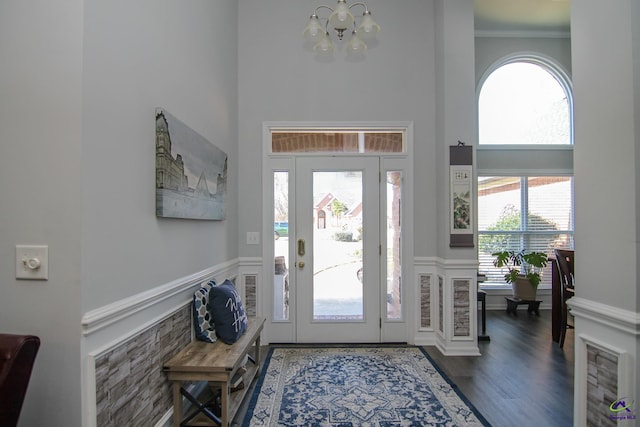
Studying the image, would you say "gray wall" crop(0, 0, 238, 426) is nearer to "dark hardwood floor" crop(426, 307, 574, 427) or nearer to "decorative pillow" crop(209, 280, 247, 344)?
"decorative pillow" crop(209, 280, 247, 344)

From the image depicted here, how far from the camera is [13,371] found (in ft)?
3.50

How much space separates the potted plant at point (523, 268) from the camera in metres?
4.36

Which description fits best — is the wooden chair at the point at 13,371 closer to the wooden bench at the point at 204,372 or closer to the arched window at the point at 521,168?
the wooden bench at the point at 204,372

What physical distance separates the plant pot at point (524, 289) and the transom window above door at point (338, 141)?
267cm

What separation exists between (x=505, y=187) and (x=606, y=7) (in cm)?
361

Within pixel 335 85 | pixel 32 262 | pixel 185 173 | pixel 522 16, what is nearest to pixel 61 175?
pixel 32 262

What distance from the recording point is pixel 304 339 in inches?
137

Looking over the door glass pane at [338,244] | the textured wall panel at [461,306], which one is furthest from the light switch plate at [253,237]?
the textured wall panel at [461,306]

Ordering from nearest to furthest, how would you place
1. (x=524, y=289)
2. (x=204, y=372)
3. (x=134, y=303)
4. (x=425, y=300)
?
1. (x=134, y=303)
2. (x=204, y=372)
3. (x=425, y=300)
4. (x=524, y=289)

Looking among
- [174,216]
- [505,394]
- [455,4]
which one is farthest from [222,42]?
[505,394]

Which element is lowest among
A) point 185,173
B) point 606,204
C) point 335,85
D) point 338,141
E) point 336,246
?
point 336,246

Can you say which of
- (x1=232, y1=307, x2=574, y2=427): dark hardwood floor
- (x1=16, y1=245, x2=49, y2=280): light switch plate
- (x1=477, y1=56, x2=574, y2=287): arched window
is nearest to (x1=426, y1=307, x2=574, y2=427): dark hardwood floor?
(x1=232, y1=307, x2=574, y2=427): dark hardwood floor

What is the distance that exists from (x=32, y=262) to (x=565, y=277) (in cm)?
413

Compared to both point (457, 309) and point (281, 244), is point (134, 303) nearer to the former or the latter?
point (281, 244)
